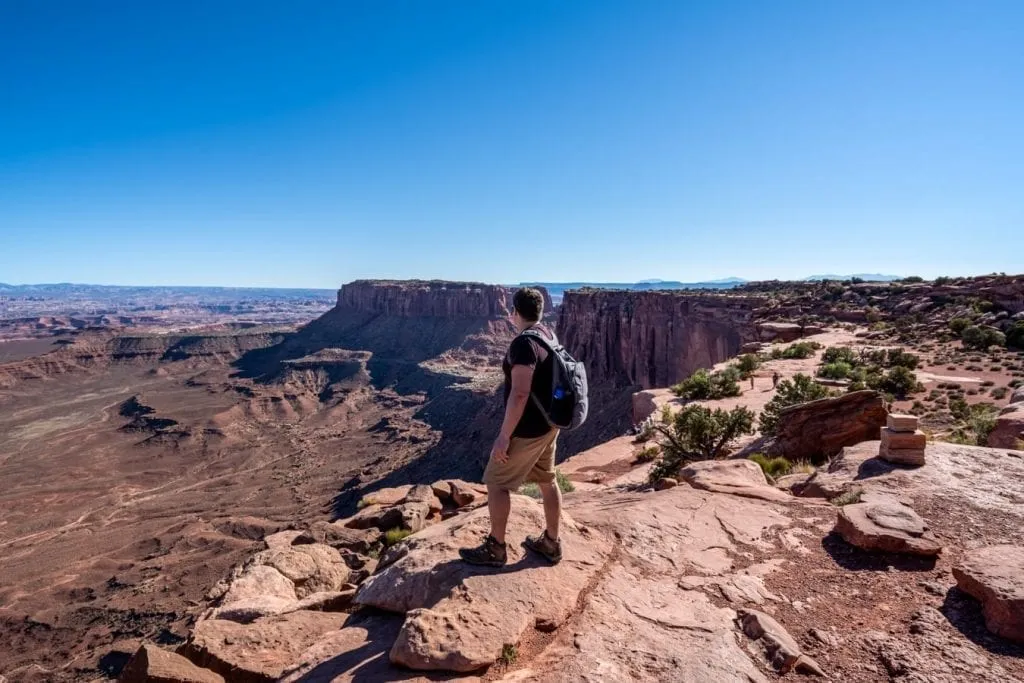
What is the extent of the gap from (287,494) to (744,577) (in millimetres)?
41203

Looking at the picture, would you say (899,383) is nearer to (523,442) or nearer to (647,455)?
(647,455)

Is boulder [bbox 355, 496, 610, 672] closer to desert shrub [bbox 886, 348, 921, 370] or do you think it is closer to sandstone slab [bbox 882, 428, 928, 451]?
sandstone slab [bbox 882, 428, 928, 451]

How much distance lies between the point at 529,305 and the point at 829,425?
7913mm

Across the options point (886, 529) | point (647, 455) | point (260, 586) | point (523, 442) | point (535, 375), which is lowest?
point (260, 586)

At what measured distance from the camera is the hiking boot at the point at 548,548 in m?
4.05

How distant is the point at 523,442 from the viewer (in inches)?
154

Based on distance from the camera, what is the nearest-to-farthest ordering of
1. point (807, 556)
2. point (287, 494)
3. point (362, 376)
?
point (807, 556)
point (287, 494)
point (362, 376)

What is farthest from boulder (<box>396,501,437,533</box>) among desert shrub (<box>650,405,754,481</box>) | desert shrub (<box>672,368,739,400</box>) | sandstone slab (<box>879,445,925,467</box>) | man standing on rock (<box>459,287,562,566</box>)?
desert shrub (<box>672,368,739,400</box>)

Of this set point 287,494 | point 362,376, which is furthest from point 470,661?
point 362,376

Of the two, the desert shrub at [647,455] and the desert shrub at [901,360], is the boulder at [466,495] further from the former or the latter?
the desert shrub at [901,360]

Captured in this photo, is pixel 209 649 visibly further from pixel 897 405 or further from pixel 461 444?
pixel 461 444

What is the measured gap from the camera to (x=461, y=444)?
43.3m

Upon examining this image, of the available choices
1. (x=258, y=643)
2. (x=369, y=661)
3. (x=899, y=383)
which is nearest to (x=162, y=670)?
(x=258, y=643)

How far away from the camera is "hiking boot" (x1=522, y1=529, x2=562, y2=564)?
13.3 ft
